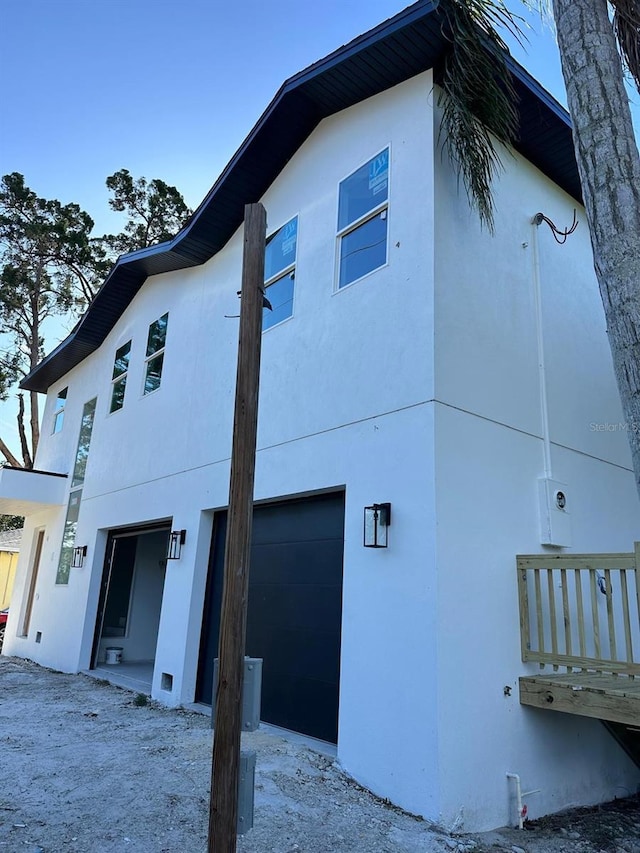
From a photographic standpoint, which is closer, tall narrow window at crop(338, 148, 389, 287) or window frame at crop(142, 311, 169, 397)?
tall narrow window at crop(338, 148, 389, 287)

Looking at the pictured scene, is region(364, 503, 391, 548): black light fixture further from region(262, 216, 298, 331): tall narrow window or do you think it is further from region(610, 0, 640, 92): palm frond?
region(610, 0, 640, 92): palm frond

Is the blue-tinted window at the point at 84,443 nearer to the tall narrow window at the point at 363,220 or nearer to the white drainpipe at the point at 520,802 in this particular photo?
the tall narrow window at the point at 363,220

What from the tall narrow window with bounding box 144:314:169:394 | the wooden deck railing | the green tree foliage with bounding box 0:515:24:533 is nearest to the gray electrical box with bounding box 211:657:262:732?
the wooden deck railing

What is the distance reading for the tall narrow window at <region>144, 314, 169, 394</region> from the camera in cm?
963

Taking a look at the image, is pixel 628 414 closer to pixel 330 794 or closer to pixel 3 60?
pixel 330 794

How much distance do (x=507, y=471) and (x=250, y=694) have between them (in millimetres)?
3273

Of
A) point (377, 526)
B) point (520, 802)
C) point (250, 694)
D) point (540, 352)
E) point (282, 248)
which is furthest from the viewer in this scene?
point (282, 248)

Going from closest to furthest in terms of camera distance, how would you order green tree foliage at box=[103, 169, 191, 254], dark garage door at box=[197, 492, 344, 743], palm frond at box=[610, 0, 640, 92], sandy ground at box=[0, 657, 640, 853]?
sandy ground at box=[0, 657, 640, 853] < palm frond at box=[610, 0, 640, 92] < dark garage door at box=[197, 492, 344, 743] < green tree foliage at box=[103, 169, 191, 254]

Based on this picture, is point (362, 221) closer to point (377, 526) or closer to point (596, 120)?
point (596, 120)

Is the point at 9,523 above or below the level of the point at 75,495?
above

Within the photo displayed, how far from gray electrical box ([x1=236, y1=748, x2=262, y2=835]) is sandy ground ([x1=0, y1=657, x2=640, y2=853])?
1.28m

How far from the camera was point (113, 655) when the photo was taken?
35.3 feet

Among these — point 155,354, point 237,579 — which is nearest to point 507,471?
point 237,579

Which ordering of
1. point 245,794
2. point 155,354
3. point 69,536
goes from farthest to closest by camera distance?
1. point 69,536
2. point 155,354
3. point 245,794
